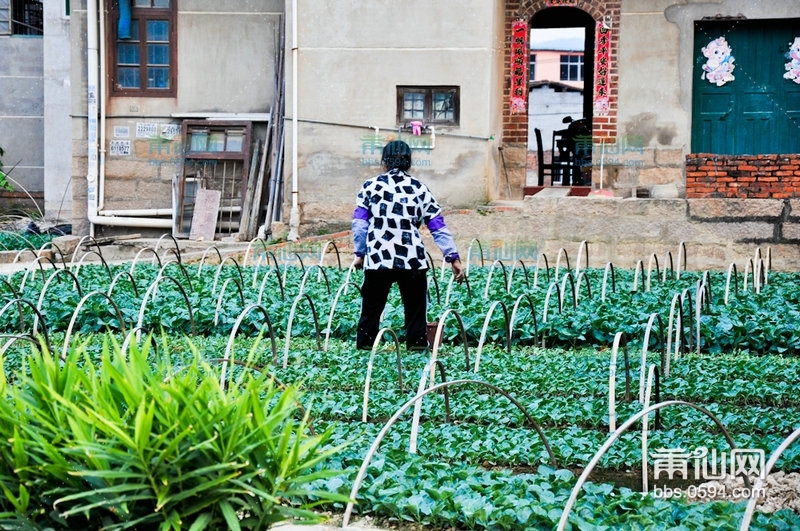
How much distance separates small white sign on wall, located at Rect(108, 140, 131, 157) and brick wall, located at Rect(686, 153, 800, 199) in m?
8.77

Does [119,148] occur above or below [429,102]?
below

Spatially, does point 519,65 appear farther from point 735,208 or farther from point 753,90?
point 735,208

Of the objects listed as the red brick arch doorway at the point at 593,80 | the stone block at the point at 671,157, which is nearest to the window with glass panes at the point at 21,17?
the red brick arch doorway at the point at 593,80

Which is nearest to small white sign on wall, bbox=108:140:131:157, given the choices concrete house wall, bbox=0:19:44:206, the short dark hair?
concrete house wall, bbox=0:19:44:206

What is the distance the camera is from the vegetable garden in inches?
134

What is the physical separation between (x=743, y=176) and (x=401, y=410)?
1110 cm

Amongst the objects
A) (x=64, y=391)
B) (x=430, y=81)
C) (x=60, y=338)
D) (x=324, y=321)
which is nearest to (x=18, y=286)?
(x=60, y=338)

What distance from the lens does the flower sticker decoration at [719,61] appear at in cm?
1658

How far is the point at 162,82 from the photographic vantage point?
1833cm

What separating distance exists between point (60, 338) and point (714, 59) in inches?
422

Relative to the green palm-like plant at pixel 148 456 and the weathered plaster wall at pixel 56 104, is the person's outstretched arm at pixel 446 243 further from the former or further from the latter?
the weathered plaster wall at pixel 56 104

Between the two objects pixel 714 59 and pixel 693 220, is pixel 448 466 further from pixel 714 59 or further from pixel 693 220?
pixel 714 59

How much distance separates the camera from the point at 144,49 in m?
18.3

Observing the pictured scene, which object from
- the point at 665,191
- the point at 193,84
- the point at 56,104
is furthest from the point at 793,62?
the point at 56,104
